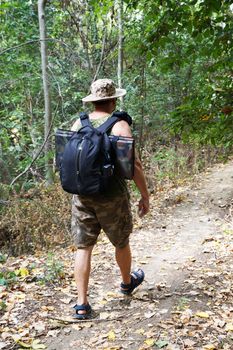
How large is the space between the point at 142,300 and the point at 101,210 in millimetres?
1043

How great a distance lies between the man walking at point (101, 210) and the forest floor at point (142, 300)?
1.08ft

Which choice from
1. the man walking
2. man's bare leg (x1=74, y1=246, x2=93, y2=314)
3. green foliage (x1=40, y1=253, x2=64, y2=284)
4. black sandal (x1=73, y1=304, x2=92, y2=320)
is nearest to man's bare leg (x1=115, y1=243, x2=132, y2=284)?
the man walking

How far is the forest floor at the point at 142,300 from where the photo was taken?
10.2ft

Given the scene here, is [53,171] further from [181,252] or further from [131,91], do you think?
[181,252]

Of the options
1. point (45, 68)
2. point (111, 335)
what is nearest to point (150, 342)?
point (111, 335)

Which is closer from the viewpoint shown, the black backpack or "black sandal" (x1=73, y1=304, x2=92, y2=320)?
the black backpack

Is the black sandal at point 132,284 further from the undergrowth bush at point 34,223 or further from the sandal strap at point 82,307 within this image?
the undergrowth bush at point 34,223

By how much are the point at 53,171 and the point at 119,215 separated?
5352 millimetres

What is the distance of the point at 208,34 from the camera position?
3.64 meters

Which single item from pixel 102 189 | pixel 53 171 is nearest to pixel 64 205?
pixel 53 171

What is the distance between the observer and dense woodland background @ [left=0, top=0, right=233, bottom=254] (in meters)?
3.77

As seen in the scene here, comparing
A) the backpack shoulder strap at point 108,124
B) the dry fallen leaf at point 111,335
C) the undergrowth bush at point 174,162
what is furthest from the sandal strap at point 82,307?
the undergrowth bush at point 174,162

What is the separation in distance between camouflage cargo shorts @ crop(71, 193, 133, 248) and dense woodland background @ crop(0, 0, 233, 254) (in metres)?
1.02

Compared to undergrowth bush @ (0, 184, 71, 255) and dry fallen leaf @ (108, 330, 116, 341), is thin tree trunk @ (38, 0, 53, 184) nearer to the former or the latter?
undergrowth bush @ (0, 184, 71, 255)
